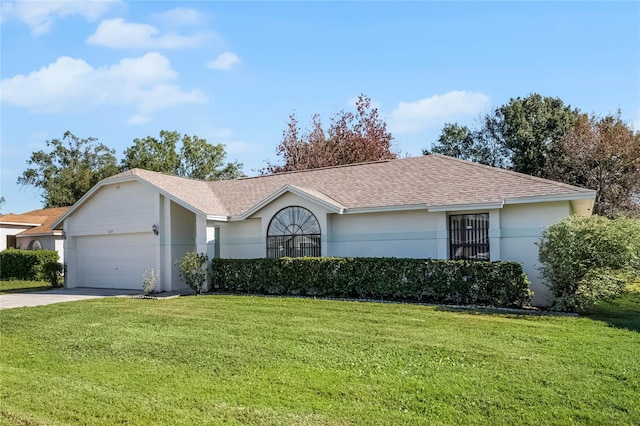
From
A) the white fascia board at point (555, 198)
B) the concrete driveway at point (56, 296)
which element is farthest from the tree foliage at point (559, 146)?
the concrete driveway at point (56, 296)

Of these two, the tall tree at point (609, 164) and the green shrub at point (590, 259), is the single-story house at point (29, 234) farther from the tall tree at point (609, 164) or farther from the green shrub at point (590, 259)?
the tall tree at point (609, 164)

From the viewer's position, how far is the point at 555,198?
13.4 m

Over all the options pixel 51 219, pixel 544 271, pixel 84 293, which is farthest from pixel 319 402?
pixel 51 219

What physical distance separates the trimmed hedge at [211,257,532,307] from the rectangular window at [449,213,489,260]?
140cm

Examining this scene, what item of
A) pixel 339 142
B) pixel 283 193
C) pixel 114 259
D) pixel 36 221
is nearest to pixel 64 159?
pixel 36 221

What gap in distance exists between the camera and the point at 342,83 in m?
18.4

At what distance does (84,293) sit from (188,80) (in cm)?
951

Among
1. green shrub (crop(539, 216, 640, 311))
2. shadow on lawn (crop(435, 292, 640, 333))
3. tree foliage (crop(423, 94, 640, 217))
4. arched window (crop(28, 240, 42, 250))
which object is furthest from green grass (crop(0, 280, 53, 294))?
tree foliage (crop(423, 94, 640, 217))

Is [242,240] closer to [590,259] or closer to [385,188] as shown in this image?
[385,188]

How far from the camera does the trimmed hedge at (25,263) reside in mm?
25828

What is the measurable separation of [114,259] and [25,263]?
888 centimetres

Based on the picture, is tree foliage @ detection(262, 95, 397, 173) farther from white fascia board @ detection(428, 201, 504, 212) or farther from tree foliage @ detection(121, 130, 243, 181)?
white fascia board @ detection(428, 201, 504, 212)

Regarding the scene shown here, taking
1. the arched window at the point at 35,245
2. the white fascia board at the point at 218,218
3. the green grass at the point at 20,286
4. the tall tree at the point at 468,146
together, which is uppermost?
the tall tree at the point at 468,146

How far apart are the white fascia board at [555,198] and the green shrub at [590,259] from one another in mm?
947
